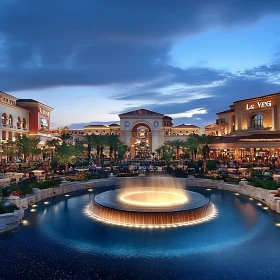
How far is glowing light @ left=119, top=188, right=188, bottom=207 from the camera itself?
2000 cm

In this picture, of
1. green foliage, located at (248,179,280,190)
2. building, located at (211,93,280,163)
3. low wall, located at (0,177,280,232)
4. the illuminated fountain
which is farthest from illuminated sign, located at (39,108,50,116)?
green foliage, located at (248,179,280,190)

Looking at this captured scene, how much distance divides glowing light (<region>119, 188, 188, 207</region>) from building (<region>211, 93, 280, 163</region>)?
127 feet

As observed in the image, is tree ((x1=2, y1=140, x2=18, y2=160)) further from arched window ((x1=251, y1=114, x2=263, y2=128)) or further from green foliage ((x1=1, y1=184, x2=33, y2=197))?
arched window ((x1=251, y1=114, x2=263, y2=128))

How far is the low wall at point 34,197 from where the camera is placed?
16.0 metres

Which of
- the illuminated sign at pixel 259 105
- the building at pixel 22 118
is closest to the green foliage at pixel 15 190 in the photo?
the building at pixel 22 118

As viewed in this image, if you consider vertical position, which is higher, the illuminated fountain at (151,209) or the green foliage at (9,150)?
the green foliage at (9,150)

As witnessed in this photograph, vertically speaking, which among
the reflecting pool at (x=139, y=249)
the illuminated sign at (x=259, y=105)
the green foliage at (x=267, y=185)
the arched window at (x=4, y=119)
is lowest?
the reflecting pool at (x=139, y=249)

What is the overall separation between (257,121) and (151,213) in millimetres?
52025

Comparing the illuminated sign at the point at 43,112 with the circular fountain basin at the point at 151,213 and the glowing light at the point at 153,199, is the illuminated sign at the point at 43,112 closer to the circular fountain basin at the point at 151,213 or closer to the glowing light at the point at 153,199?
the glowing light at the point at 153,199

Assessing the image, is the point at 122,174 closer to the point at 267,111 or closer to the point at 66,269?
the point at 66,269

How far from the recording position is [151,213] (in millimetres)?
16859

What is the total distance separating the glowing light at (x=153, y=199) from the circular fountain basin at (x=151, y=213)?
0.15m

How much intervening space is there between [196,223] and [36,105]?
2647 inches

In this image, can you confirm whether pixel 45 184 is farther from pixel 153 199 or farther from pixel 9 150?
pixel 9 150
